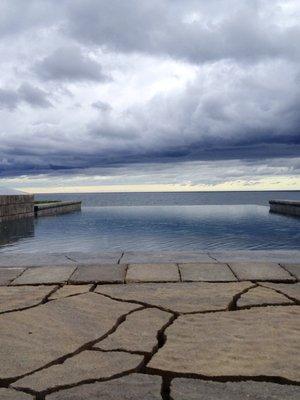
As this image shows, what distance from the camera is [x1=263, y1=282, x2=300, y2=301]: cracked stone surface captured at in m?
3.40

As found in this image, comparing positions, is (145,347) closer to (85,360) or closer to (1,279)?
(85,360)

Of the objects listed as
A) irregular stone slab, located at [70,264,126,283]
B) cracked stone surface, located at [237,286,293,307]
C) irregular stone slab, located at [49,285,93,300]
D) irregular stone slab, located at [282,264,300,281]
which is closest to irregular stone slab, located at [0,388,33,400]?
irregular stone slab, located at [49,285,93,300]

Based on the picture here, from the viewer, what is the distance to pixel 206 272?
Result: 4168 mm

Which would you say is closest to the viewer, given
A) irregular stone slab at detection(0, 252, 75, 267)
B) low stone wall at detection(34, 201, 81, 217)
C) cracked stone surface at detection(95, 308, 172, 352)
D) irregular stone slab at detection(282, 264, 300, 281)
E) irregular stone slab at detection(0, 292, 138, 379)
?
irregular stone slab at detection(0, 292, 138, 379)

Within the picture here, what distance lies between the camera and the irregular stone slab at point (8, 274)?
3.95 metres

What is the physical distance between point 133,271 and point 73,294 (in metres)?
0.88

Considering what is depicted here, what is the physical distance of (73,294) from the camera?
3.49 m

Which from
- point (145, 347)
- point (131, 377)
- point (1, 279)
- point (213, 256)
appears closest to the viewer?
point (131, 377)

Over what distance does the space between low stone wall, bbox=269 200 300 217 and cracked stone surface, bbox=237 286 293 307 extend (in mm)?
22830

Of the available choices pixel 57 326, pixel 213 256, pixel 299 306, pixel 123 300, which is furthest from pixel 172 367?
pixel 213 256

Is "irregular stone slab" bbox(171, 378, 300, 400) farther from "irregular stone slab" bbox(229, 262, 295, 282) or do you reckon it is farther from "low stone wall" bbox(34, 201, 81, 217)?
"low stone wall" bbox(34, 201, 81, 217)

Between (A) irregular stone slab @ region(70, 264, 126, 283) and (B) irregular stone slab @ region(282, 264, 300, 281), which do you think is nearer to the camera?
(A) irregular stone slab @ region(70, 264, 126, 283)

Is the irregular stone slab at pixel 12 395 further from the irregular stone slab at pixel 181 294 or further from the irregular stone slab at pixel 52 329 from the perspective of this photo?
the irregular stone slab at pixel 181 294

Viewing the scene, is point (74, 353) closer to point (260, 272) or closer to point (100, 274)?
point (100, 274)
